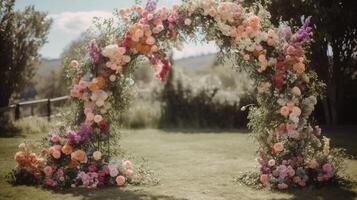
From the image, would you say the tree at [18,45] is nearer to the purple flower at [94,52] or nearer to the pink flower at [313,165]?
the purple flower at [94,52]

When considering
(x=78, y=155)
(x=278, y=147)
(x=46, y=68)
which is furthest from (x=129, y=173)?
(x=46, y=68)

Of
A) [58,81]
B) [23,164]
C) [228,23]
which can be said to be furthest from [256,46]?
[58,81]

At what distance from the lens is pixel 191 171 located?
8.80 meters

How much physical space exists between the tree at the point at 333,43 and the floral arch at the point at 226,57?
254 inches

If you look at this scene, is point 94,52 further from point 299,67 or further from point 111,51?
point 299,67

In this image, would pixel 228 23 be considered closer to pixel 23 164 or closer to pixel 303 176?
pixel 303 176

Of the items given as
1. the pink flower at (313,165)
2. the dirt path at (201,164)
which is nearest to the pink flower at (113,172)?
the dirt path at (201,164)

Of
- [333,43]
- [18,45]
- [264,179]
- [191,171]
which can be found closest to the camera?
[264,179]

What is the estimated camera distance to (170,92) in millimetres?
17438

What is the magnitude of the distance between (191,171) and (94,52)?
286 cm

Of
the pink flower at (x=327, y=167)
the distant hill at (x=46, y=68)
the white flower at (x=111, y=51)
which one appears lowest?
the pink flower at (x=327, y=167)

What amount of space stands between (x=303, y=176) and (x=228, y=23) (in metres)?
2.77

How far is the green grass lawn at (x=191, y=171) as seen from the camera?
693 cm

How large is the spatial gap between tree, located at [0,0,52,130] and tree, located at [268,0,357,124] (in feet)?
28.5
